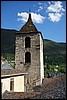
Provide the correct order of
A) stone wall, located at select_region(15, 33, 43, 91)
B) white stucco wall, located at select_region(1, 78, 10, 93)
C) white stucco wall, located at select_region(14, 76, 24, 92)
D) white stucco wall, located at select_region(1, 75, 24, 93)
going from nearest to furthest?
1. white stucco wall, located at select_region(1, 78, 10, 93)
2. white stucco wall, located at select_region(1, 75, 24, 93)
3. white stucco wall, located at select_region(14, 76, 24, 92)
4. stone wall, located at select_region(15, 33, 43, 91)

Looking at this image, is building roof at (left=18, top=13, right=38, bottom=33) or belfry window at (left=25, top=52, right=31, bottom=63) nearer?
belfry window at (left=25, top=52, right=31, bottom=63)

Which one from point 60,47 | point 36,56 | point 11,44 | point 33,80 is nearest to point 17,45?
point 36,56

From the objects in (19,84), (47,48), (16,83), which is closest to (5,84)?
(16,83)

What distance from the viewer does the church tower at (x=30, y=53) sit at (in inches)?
683

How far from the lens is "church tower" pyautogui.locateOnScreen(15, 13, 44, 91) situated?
683 inches

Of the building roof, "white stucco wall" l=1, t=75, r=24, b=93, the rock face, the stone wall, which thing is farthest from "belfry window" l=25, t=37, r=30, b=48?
the rock face

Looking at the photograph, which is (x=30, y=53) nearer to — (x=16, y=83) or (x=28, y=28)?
(x=28, y=28)

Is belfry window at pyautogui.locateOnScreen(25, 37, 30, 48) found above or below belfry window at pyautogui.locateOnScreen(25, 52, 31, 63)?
above

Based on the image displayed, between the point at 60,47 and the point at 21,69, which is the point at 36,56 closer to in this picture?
Result: the point at 21,69

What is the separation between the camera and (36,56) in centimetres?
1762

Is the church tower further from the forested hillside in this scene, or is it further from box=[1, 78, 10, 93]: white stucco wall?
the forested hillside

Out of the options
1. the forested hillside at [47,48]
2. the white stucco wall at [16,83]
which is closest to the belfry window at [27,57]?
the white stucco wall at [16,83]

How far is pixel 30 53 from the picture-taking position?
58.7ft

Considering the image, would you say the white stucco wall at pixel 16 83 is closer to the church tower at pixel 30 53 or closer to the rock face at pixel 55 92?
the church tower at pixel 30 53
